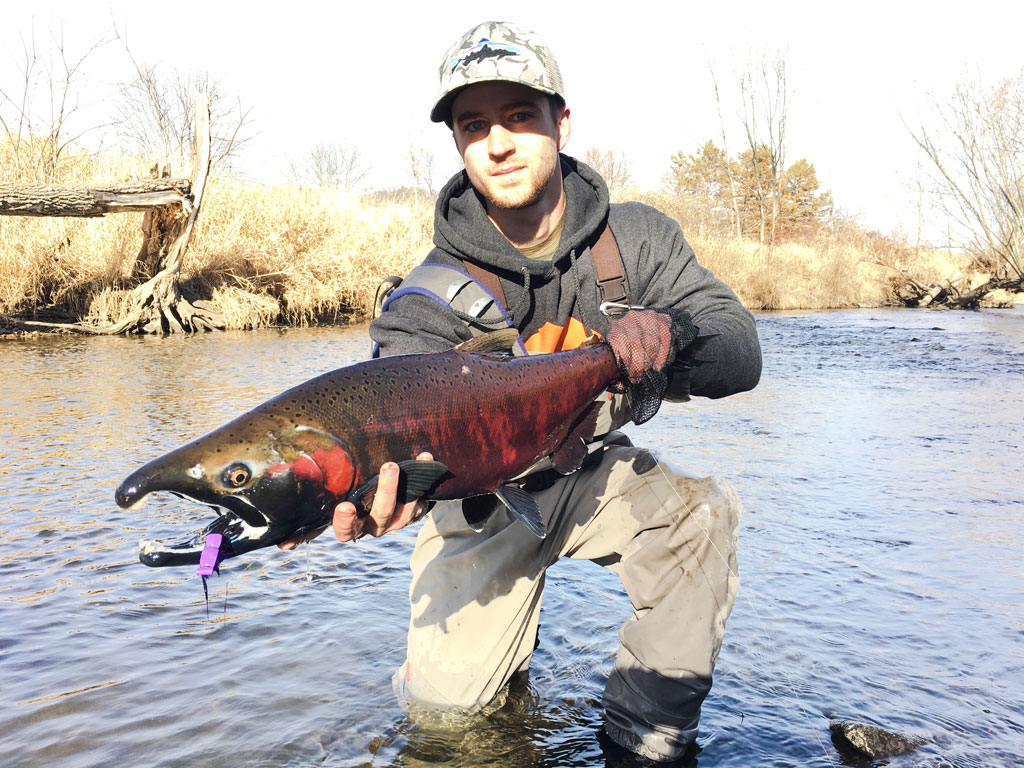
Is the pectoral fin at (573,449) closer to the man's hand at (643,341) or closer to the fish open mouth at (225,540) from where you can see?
the man's hand at (643,341)

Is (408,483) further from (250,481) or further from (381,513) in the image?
(250,481)

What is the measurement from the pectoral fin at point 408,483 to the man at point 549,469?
0.76 meters

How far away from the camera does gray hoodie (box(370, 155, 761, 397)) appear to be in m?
2.91

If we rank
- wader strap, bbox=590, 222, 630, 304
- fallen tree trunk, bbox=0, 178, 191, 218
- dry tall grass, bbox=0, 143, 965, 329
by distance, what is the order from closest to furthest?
1. wader strap, bbox=590, 222, 630, 304
2. fallen tree trunk, bbox=0, 178, 191, 218
3. dry tall grass, bbox=0, 143, 965, 329

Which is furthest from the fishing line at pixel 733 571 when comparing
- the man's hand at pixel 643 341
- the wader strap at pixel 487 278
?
the wader strap at pixel 487 278

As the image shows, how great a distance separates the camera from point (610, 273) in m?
3.12

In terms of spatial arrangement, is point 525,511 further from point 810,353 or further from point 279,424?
point 810,353

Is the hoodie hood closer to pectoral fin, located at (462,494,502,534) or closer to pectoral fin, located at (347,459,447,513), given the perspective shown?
pectoral fin, located at (462,494,502,534)

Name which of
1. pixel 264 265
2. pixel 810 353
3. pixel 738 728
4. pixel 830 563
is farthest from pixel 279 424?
pixel 264 265

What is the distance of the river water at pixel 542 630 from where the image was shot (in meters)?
2.64

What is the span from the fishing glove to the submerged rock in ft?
3.80

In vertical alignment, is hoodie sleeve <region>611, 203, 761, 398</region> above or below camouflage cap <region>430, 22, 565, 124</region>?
below

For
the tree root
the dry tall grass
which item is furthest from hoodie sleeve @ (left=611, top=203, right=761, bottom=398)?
the dry tall grass

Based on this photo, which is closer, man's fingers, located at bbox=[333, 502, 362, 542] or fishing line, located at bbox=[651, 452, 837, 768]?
man's fingers, located at bbox=[333, 502, 362, 542]
